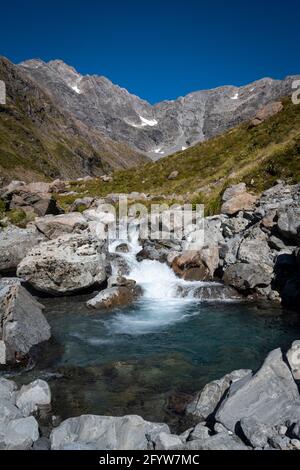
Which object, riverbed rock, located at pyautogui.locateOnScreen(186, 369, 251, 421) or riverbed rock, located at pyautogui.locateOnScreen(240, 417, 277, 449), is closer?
riverbed rock, located at pyautogui.locateOnScreen(240, 417, 277, 449)

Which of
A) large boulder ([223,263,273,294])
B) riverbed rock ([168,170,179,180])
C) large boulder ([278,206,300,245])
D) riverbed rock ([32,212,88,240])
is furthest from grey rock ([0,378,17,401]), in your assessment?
riverbed rock ([168,170,179,180])

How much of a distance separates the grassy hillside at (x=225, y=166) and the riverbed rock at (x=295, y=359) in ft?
75.2

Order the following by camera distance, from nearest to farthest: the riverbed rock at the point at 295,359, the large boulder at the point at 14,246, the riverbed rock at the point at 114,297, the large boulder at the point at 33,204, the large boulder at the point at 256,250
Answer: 1. the riverbed rock at the point at 295,359
2. the riverbed rock at the point at 114,297
3. the large boulder at the point at 256,250
4. the large boulder at the point at 14,246
5. the large boulder at the point at 33,204

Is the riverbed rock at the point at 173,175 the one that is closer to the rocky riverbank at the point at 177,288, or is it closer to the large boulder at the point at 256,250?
the rocky riverbank at the point at 177,288

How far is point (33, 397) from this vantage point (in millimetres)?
11047

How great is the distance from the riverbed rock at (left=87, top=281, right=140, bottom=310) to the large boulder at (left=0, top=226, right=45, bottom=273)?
22.1 ft

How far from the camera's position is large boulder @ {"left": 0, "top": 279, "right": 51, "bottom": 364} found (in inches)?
565

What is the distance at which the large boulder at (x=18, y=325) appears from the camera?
47.1ft

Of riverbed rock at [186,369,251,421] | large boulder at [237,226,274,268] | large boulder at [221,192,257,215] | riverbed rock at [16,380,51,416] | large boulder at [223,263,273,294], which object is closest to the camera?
riverbed rock at [186,369,251,421]

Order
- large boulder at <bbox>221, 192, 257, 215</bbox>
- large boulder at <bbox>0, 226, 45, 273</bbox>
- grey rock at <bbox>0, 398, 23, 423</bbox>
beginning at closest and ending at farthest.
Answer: grey rock at <bbox>0, 398, 23, 423</bbox>
large boulder at <bbox>0, 226, 45, 273</bbox>
large boulder at <bbox>221, 192, 257, 215</bbox>

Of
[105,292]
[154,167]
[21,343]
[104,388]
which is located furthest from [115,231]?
[154,167]

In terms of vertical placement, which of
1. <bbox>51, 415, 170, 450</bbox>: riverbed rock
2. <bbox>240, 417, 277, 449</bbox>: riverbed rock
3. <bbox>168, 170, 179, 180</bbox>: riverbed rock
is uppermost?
<bbox>168, 170, 179, 180</bbox>: riverbed rock

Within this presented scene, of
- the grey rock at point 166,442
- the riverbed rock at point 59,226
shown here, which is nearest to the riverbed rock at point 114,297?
the riverbed rock at point 59,226

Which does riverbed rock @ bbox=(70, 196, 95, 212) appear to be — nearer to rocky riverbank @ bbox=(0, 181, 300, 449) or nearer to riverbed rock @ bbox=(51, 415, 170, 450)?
rocky riverbank @ bbox=(0, 181, 300, 449)
